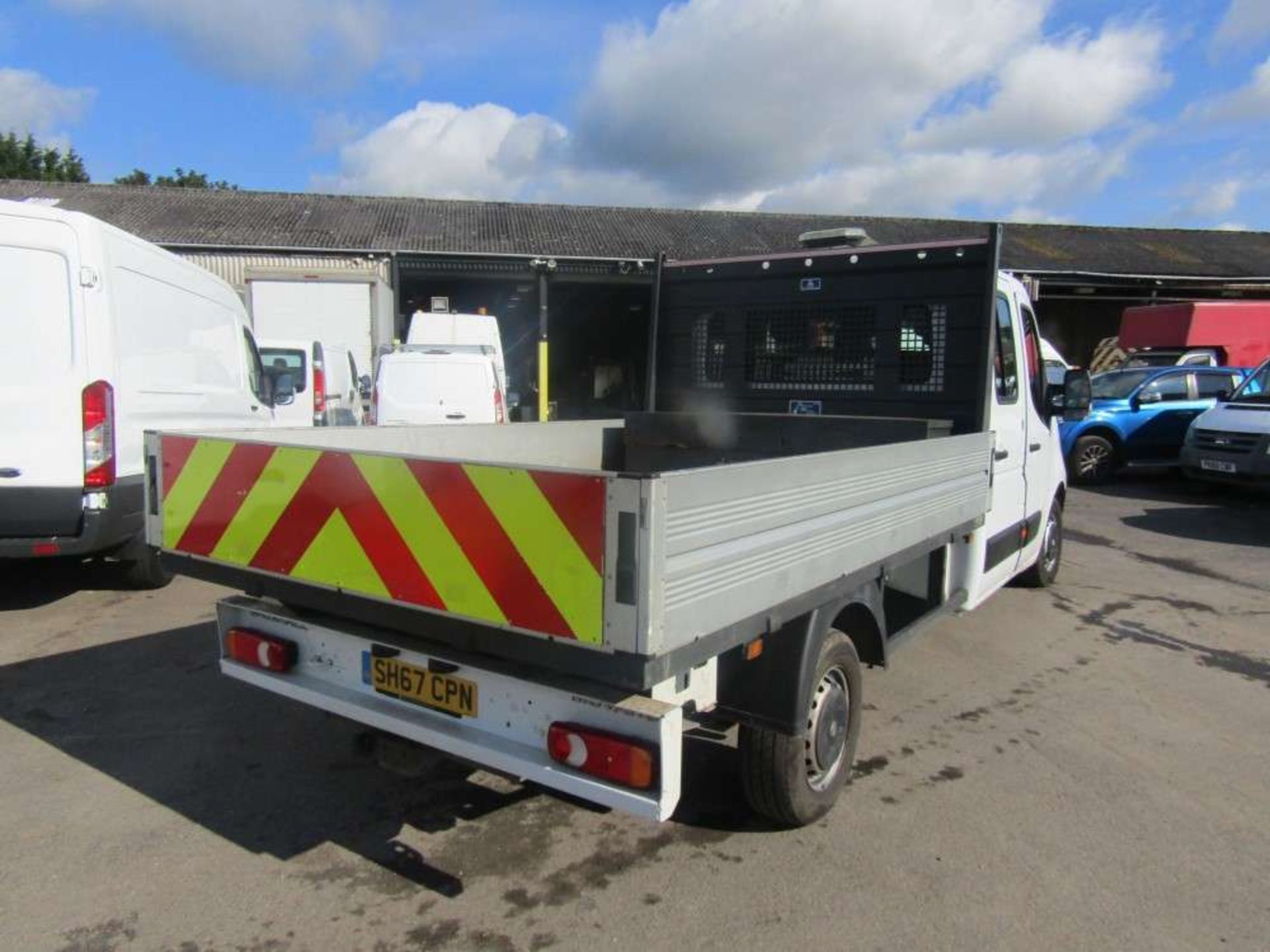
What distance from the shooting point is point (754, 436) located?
5.05 metres

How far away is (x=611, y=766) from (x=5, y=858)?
2.22 metres

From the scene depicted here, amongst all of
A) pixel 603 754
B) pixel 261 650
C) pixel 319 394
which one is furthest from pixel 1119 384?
pixel 261 650

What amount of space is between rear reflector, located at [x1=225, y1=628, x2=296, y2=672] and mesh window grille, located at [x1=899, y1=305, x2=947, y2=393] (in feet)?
11.2

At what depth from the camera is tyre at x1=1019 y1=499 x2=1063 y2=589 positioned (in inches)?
263

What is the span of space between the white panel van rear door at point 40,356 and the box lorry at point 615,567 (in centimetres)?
252

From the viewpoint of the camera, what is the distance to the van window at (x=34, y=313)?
203 inches

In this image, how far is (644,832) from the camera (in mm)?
3248

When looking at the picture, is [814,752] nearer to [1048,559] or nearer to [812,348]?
[812,348]

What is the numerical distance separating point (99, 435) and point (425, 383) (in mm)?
6373

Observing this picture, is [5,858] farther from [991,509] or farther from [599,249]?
[599,249]

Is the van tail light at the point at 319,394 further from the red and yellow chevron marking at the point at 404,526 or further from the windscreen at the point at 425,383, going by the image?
the red and yellow chevron marking at the point at 404,526

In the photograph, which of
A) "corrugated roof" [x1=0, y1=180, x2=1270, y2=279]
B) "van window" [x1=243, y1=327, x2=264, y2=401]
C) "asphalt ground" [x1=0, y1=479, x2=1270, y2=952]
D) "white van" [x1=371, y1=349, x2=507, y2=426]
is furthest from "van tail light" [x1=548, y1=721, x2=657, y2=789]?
"corrugated roof" [x1=0, y1=180, x2=1270, y2=279]

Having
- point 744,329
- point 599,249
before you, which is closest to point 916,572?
point 744,329

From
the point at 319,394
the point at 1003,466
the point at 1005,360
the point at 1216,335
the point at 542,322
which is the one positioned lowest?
the point at 1003,466
